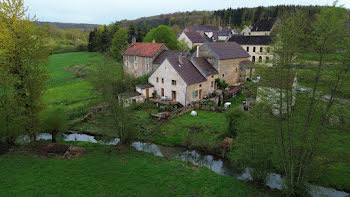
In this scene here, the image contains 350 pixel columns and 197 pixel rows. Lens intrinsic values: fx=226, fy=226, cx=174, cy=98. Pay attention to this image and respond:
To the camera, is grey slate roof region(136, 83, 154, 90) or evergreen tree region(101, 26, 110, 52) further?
evergreen tree region(101, 26, 110, 52)

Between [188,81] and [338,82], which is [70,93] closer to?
[188,81]

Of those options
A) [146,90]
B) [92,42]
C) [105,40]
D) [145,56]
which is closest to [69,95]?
[146,90]

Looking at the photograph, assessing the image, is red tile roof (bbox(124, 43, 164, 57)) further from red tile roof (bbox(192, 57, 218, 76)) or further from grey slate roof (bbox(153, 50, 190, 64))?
red tile roof (bbox(192, 57, 218, 76))

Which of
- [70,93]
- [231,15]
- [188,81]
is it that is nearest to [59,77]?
[70,93]

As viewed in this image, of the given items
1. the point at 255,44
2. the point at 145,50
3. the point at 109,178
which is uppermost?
the point at 255,44

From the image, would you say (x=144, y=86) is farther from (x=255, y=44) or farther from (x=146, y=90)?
(x=255, y=44)

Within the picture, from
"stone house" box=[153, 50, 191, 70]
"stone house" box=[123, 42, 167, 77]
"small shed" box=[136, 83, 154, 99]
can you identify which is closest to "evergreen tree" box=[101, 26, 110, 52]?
"stone house" box=[123, 42, 167, 77]
